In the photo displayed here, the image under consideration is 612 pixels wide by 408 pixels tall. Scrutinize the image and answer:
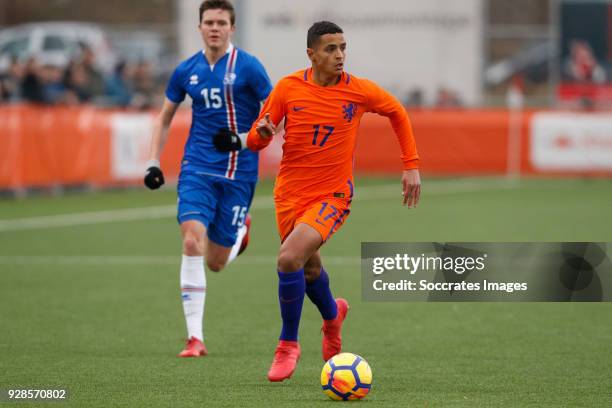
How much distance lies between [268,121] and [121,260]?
7201 mm

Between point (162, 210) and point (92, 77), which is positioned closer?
point (162, 210)

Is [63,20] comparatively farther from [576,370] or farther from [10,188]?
[576,370]

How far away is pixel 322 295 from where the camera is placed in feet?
28.8

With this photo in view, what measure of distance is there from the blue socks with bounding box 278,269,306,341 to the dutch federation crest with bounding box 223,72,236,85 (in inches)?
79.6

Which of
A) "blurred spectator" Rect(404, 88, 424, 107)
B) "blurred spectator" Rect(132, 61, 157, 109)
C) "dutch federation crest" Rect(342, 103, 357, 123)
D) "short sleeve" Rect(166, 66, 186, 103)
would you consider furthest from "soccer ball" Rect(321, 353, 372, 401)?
"blurred spectator" Rect(404, 88, 424, 107)

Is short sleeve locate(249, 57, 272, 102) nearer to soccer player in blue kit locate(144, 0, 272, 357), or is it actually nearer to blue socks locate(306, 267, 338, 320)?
soccer player in blue kit locate(144, 0, 272, 357)

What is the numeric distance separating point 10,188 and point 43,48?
478 inches

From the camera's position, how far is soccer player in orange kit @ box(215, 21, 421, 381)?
26.8ft

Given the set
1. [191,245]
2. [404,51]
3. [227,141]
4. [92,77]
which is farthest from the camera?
[404,51]

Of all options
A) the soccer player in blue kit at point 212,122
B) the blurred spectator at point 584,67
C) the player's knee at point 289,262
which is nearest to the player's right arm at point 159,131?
the soccer player in blue kit at point 212,122

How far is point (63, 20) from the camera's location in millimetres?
51125

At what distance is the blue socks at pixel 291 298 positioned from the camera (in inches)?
323

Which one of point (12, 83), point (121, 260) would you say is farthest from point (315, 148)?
point (12, 83)

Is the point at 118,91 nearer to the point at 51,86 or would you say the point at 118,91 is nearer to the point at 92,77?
the point at 92,77
